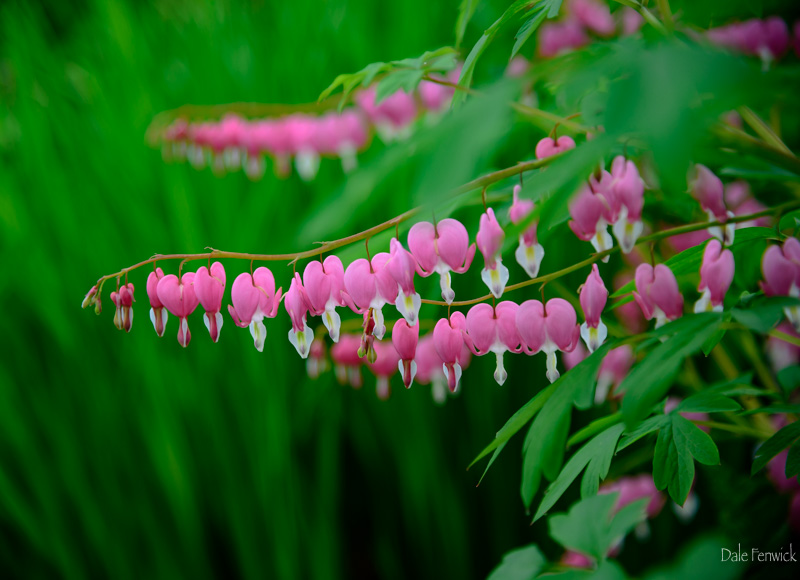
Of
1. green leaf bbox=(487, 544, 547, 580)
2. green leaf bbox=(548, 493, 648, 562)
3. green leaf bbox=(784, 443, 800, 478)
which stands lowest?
green leaf bbox=(487, 544, 547, 580)

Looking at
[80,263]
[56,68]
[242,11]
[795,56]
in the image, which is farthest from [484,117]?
[56,68]

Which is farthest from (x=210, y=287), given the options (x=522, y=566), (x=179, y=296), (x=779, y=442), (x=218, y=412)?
(x=218, y=412)

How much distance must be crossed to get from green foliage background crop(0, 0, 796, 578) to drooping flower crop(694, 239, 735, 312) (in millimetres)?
742

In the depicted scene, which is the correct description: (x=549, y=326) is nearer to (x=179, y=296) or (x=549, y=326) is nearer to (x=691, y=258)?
(x=691, y=258)

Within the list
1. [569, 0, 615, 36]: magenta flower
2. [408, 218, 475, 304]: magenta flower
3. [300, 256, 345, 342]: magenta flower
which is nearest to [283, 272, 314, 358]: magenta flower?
[300, 256, 345, 342]: magenta flower

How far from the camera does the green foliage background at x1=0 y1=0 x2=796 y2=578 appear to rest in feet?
4.37

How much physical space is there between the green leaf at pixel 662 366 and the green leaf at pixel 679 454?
0.52 ft

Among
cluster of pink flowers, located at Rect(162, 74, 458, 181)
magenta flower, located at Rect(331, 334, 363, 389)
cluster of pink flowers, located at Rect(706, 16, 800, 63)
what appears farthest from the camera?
cluster of pink flowers, located at Rect(162, 74, 458, 181)

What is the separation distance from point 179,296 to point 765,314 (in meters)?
0.48

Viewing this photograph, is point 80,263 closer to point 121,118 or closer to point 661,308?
point 121,118

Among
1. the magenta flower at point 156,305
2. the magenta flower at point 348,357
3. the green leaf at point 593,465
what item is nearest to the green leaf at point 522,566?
the green leaf at point 593,465

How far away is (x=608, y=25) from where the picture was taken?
4.42 feet

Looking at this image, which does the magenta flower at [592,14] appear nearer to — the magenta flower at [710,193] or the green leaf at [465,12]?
the green leaf at [465,12]

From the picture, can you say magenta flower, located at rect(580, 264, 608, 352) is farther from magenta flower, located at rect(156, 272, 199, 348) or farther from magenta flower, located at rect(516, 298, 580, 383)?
magenta flower, located at rect(156, 272, 199, 348)
